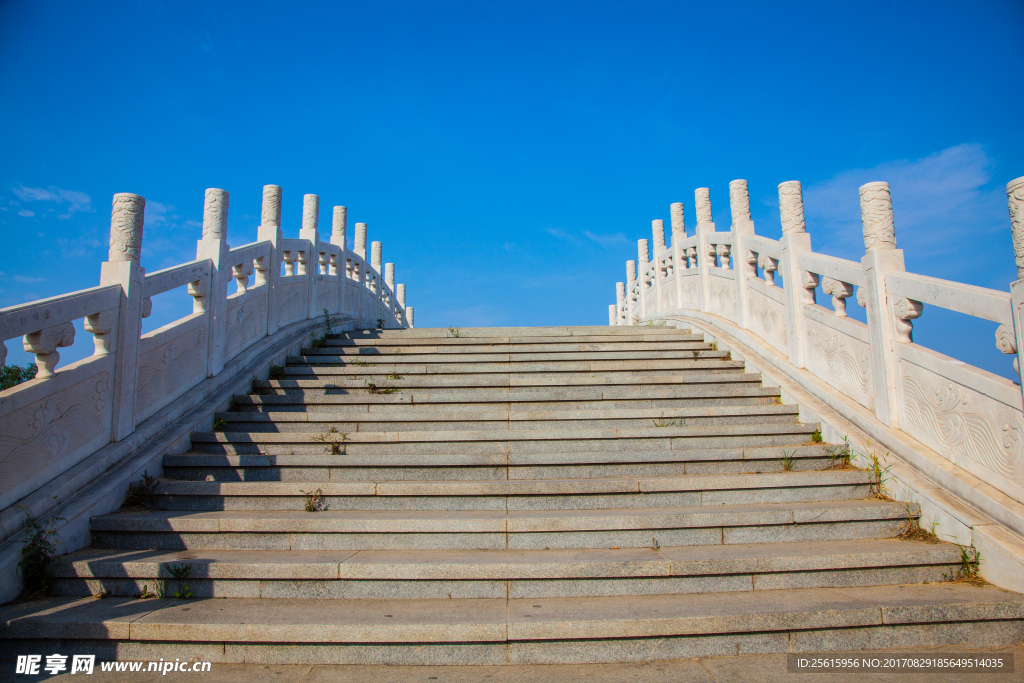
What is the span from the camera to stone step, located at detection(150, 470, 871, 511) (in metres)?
4.54

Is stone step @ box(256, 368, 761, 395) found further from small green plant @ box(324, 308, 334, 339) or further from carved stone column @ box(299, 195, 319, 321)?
carved stone column @ box(299, 195, 319, 321)

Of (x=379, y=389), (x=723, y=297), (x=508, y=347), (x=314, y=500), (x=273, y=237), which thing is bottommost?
(x=314, y=500)

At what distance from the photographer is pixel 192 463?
5086 mm

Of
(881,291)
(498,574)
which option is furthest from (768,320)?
(498,574)

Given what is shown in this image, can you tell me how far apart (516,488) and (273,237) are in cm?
605

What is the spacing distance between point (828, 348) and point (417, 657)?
537 centimetres

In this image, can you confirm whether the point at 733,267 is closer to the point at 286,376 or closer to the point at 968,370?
the point at 968,370

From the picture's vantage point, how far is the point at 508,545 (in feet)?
13.3

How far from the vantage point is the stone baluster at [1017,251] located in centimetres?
366

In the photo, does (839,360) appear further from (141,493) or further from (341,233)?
(341,233)

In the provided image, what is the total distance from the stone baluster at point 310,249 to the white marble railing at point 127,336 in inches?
21.3

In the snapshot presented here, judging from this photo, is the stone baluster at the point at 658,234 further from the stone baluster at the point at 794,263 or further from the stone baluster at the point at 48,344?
the stone baluster at the point at 48,344

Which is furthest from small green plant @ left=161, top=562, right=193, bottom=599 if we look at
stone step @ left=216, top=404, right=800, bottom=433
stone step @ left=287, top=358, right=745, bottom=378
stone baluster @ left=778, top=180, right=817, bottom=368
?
stone baluster @ left=778, top=180, right=817, bottom=368

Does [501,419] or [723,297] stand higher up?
[723,297]
